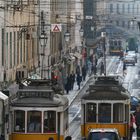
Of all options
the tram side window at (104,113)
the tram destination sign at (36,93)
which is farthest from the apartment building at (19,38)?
the tram destination sign at (36,93)

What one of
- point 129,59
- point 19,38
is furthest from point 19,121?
point 129,59

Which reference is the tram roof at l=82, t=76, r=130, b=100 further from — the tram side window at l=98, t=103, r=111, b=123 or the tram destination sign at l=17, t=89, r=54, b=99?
the tram destination sign at l=17, t=89, r=54, b=99

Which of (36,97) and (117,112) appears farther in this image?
(117,112)

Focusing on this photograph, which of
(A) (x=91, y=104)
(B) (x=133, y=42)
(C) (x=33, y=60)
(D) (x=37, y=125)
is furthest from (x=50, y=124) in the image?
(B) (x=133, y=42)

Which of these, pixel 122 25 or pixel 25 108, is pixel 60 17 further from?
pixel 122 25

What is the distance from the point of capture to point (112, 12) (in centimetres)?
18250

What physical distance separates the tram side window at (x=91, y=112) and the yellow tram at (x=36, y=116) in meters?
3.49

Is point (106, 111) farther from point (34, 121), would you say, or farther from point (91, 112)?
point (34, 121)

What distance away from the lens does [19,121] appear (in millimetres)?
31719

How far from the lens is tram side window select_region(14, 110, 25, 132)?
3164 cm

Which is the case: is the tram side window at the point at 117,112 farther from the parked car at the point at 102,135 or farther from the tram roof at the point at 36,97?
the parked car at the point at 102,135

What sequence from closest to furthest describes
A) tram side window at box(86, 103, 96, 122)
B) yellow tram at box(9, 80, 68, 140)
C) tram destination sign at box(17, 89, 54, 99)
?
yellow tram at box(9, 80, 68, 140)
tram destination sign at box(17, 89, 54, 99)
tram side window at box(86, 103, 96, 122)

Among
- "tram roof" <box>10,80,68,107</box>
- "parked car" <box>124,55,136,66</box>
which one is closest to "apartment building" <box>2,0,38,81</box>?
"tram roof" <box>10,80,68,107</box>

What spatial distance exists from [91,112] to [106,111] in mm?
704
